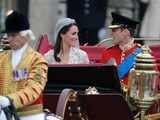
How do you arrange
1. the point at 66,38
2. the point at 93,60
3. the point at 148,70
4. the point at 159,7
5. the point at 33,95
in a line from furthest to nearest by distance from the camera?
1. the point at 159,7
2. the point at 93,60
3. the point at 66,38
4. the point at 148,70
5. the point at 33,95

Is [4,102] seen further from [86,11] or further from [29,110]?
[86,11]

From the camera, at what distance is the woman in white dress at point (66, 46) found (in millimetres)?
6645

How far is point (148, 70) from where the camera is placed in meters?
5.76

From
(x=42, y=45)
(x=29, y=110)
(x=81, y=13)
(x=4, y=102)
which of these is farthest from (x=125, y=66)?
(x=81, y=13)

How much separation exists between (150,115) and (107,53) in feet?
3.16

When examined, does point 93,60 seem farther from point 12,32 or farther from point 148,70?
point 12,32

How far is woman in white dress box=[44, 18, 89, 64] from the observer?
6.64 m

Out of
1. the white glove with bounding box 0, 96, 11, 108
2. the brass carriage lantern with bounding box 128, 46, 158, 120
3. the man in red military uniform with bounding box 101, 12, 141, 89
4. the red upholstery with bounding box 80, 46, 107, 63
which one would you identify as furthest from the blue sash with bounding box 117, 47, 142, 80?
the white glove with bounding box 0, 96, 11, 108

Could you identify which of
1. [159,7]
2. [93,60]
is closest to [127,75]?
[93,60]

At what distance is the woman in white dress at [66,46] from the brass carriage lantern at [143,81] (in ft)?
3.22

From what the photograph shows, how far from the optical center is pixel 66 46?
6.77 metres

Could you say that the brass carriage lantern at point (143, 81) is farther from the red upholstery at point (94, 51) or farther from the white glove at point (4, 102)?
the red upholstery at point (94, 51)

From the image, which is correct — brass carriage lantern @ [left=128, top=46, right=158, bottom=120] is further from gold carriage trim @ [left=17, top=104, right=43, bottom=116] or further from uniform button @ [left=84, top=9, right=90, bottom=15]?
uniform button @ [left=84, top=9, right=90, bottom=15]

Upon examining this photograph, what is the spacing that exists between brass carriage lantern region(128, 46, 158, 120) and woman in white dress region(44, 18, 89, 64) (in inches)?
38.6
